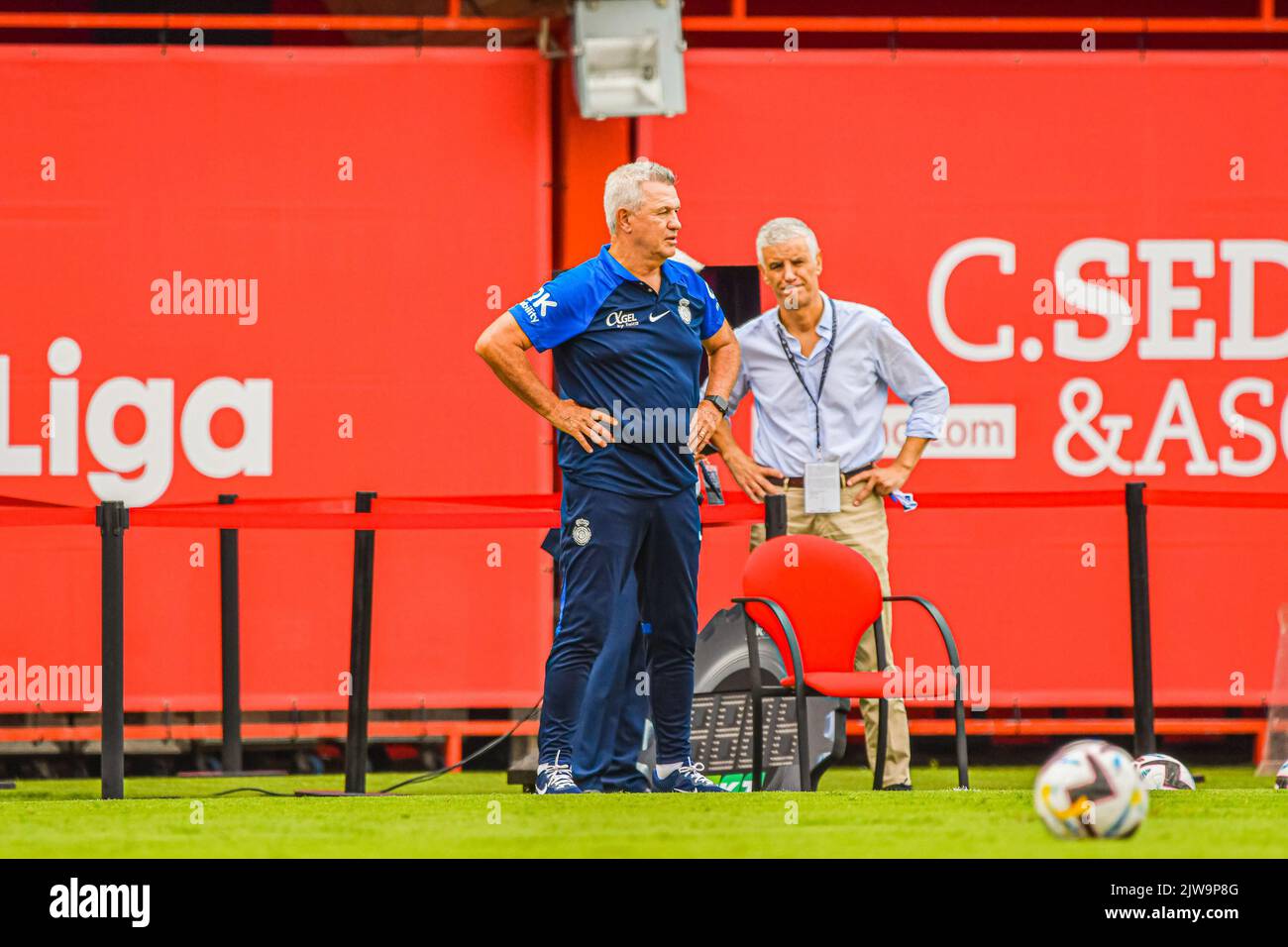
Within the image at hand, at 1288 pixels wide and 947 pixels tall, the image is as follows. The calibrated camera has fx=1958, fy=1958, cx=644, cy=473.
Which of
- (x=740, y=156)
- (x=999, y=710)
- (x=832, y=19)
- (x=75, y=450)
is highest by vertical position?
(x=832, y=19)

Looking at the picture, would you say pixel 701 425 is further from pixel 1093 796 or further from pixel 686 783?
pixel 1093 796

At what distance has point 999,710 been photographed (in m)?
8.75

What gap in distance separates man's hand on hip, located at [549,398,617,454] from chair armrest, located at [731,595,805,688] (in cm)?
104

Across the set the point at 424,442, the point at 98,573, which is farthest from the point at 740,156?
the point at 98,573

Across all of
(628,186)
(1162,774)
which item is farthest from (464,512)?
(1162,774)

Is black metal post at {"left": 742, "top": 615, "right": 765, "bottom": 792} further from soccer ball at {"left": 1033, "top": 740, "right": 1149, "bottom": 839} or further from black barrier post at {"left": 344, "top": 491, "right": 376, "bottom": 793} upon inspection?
soccer ball at {"left": 1033, "top": 740, "right": 1149, "bottom": 839}

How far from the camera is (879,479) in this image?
7.12 metres

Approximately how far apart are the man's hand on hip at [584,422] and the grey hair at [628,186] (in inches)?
22.5

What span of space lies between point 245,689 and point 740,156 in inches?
128

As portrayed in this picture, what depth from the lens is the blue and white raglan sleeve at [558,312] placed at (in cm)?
572

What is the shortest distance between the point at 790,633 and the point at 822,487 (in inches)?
33.8

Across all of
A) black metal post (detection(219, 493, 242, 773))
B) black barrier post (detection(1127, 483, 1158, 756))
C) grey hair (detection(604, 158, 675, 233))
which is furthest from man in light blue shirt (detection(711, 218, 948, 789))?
black metal post (detection(219, 493, 242, 773))

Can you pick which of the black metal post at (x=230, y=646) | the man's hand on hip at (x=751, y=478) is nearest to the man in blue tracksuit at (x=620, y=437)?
the man's hand on hip at (x=751, y=478)
